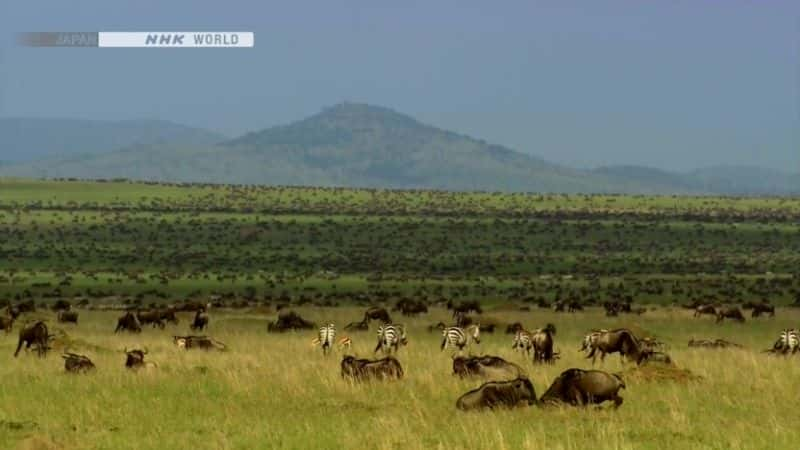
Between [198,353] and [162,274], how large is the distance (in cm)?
6678

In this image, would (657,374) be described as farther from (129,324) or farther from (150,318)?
(150,318)

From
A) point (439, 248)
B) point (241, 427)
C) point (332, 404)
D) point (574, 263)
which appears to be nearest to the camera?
point (241, 427)

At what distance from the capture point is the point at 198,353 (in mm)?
28969

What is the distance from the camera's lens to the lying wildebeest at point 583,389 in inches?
726

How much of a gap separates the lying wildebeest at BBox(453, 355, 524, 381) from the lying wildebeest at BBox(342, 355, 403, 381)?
105cm

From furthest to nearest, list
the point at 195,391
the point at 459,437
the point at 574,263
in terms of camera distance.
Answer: the point at 574,263, the point at 195,391, the point at 459,437

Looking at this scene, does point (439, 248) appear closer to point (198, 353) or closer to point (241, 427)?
point (198, 353)

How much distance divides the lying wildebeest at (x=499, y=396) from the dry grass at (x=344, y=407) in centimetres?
29

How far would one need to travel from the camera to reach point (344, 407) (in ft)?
62.8

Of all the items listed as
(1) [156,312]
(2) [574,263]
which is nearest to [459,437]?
(1) [156,312]

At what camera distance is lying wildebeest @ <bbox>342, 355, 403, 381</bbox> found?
22.1 meters

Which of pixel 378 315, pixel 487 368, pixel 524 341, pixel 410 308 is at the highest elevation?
pixel 487 368

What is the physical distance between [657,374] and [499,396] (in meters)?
5.10

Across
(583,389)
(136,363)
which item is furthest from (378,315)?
(583,389)
